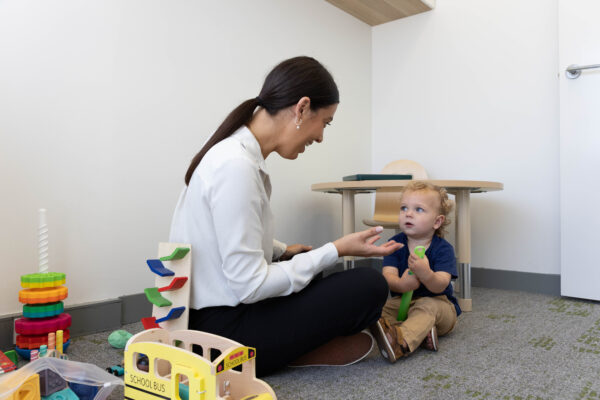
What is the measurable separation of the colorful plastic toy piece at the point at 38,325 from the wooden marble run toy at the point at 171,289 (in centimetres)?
41

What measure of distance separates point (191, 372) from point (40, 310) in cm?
77

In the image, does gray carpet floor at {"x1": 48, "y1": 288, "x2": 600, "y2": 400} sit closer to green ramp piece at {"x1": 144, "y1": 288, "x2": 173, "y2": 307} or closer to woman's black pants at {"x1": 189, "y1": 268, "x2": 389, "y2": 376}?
woman's black pants at {"x1": 189, "y1": 268, "x2": 389, "y2": 376}

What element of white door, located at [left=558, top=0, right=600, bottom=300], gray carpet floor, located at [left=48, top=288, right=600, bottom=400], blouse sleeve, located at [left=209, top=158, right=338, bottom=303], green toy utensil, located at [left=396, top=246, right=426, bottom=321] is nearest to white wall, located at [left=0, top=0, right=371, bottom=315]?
gray carpet floor, located at [left=48, top=288, right=600, bottom=400]

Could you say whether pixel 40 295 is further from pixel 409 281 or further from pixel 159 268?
pixel 409 281

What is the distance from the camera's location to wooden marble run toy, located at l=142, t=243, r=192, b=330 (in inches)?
41.1

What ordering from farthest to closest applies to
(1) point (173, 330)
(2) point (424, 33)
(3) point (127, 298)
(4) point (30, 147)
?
(2) point (424, 33)
(3) point (127, 298)
(4) point (30, 147)
(1) point (173, 330)

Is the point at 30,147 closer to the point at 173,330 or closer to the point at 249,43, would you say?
the point at 173,330

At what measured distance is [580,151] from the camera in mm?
2084

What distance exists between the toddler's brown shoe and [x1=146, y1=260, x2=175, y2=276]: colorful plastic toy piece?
0.57 m

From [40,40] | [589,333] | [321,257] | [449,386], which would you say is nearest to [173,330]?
[321,257]

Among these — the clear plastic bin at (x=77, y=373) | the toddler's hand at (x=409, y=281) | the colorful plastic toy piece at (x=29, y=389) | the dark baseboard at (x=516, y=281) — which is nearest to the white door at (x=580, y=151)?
the dark baseboard at (x=516, y=281)

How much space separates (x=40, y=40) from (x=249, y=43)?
0.92 meters

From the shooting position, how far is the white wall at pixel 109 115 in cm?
140

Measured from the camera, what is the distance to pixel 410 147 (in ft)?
9.03
